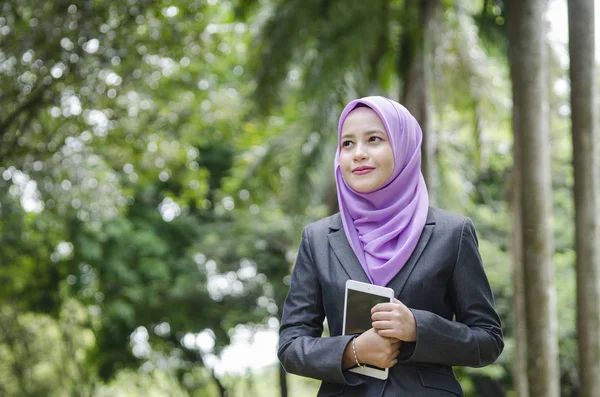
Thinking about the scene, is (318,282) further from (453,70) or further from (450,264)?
(453,70)

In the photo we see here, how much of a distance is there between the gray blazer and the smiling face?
0.63 ft

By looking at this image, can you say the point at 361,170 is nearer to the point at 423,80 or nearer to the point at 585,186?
the point at 585,186

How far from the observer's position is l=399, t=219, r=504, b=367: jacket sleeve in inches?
91.2

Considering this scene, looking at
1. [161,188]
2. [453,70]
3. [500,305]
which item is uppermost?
[453,70]

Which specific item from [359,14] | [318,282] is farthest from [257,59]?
[318,282]

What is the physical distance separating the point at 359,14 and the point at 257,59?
1.60 m

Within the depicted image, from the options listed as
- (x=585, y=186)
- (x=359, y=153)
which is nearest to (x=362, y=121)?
(x=359, y=153)

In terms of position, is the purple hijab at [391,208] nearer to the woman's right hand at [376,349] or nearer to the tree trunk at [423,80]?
the woman's right hand at [376,349]

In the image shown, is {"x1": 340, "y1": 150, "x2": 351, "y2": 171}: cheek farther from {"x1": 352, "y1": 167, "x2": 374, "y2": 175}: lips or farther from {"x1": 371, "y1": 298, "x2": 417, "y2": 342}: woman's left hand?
{"x1": 371, "y1": 298, "x2": 417, "y2": 342}: woman's left hand

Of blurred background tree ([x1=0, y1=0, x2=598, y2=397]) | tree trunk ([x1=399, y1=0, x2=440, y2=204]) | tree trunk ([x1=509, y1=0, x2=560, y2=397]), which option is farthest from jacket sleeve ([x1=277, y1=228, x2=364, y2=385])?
tree trunk ([x1=399, y1=0, x2=440, y2=204])

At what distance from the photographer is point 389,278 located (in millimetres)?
2418

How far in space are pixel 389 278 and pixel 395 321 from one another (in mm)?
177

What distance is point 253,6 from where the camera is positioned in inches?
428

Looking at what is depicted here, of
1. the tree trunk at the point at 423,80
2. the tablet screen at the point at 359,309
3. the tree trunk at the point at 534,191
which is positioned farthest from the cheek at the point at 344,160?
the tree trunk at the point at 423,80
